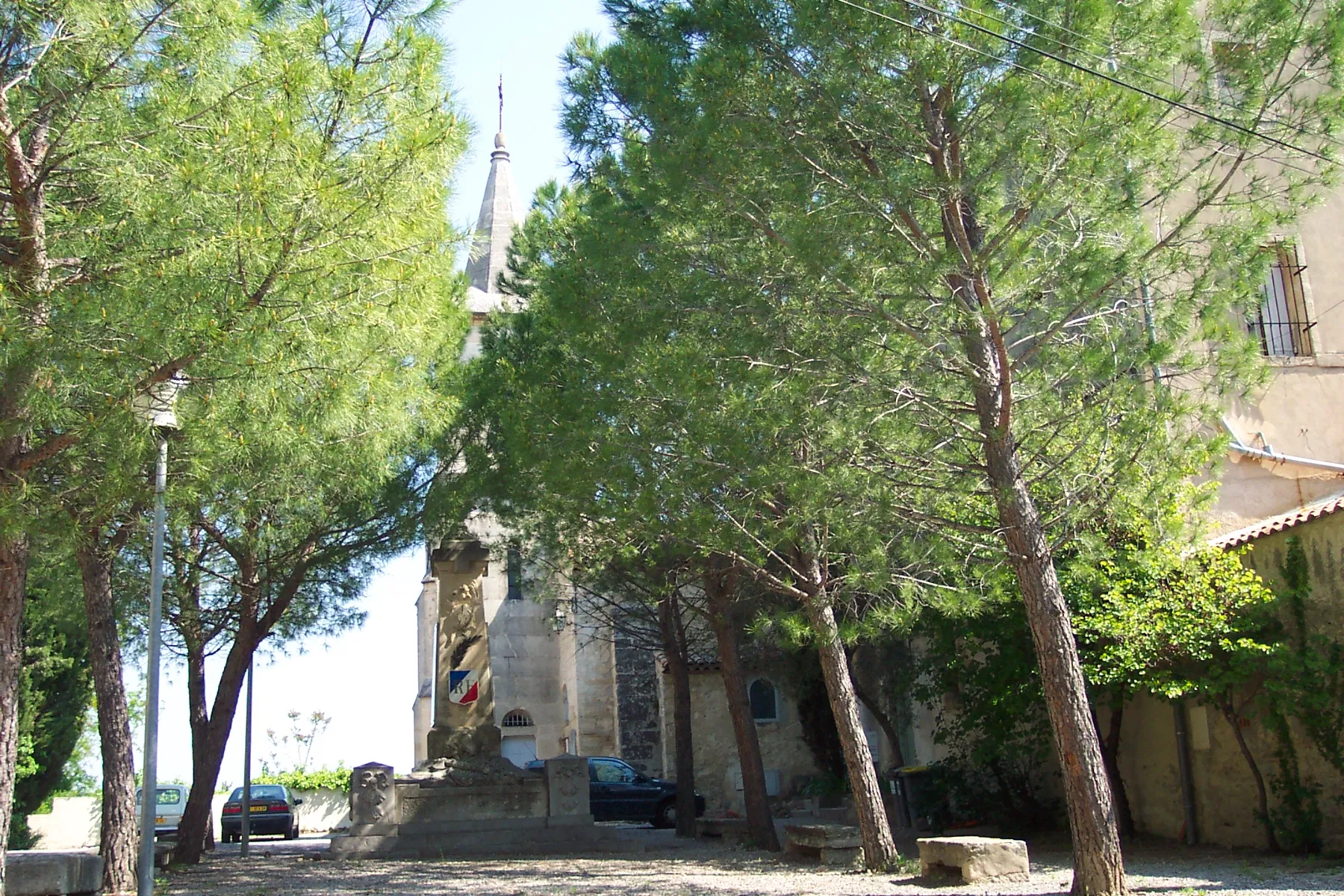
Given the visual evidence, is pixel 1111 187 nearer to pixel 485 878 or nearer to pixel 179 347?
pixel 179 347

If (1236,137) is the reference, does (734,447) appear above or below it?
below

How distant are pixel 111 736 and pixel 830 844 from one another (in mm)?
6563

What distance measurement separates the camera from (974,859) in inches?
353

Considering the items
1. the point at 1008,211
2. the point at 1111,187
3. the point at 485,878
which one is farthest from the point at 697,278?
the point at 485,878

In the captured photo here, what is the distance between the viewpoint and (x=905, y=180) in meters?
7.20

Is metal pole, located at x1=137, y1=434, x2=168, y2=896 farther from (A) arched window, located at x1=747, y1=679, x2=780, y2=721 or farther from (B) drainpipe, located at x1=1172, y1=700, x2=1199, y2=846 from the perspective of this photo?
(A) arched window, located at x1=747, y1=679, x2=780, y2=721

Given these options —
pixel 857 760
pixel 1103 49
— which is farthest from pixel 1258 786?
pixel 1103 49

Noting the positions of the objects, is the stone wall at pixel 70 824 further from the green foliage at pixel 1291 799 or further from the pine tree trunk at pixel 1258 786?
the green foliage at pixel 1291 799

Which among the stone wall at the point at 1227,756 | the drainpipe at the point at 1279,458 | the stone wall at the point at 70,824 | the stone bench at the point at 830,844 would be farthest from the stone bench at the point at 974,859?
the stone wall at the point at 70,824

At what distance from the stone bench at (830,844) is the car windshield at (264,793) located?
1465 cm

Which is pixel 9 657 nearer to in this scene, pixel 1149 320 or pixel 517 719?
pixel 1149 320

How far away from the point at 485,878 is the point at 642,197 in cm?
665

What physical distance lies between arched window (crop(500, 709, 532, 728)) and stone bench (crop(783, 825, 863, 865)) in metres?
17.8

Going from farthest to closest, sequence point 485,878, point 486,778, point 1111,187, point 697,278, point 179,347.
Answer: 1. point 486,778
2. point 485,878
3. point 697,278
4. point 1111,187
5. point 179,347
